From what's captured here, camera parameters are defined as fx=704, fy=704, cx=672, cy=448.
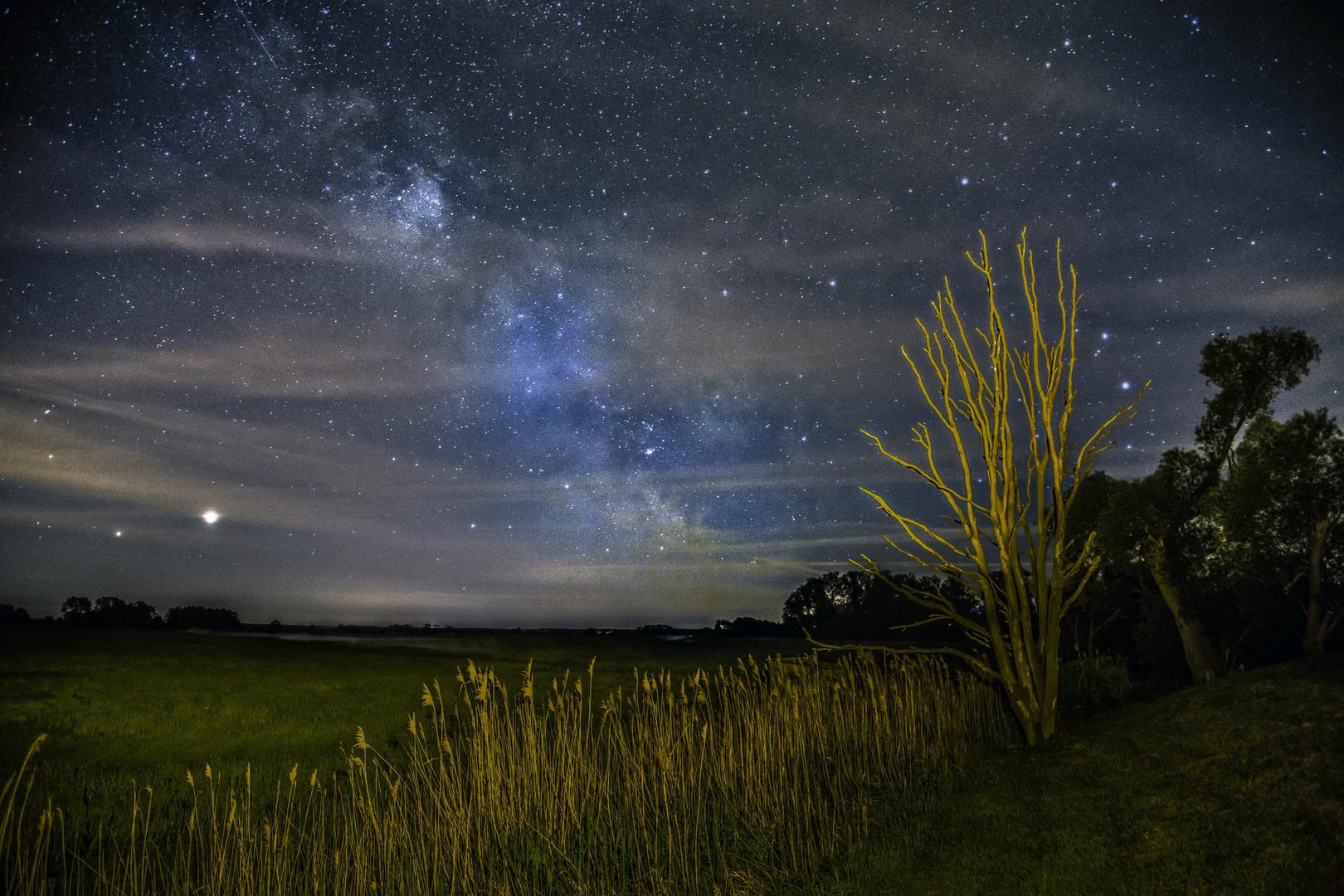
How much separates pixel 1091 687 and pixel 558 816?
10.6 metres

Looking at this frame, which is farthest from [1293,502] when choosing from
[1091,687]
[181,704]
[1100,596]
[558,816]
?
[181,704]

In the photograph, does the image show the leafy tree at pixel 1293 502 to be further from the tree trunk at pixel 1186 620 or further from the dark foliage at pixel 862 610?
the dark foliage at pixel 862 610

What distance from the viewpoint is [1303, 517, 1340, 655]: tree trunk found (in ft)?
45.2

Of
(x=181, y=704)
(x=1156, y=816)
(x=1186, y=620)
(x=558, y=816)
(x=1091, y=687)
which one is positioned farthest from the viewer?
(x=1186, y=620)

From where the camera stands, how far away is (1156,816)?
492 centimetres

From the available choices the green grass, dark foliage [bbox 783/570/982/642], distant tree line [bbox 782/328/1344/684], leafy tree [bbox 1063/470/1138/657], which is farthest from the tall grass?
dark foliage [bbox 783/570/982/642]

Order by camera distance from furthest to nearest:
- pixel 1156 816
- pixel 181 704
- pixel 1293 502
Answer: pixel 1293 502 < pixel 181 704 < pixel 1156 816

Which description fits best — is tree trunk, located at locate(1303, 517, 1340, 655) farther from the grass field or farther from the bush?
the grass field

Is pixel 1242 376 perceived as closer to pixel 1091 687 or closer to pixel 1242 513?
pixel 1242 513

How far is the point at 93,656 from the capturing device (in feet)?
58.5

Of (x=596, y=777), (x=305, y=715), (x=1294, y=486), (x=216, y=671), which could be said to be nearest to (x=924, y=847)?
(x=596, y=777)

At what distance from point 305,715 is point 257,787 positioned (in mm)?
5139

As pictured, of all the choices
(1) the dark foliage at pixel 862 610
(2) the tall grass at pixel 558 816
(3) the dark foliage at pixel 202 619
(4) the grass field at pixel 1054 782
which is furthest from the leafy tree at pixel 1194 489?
(3) the dark foliage at pixel 202 619

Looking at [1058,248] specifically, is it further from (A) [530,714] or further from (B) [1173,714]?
(A) [530,714]
